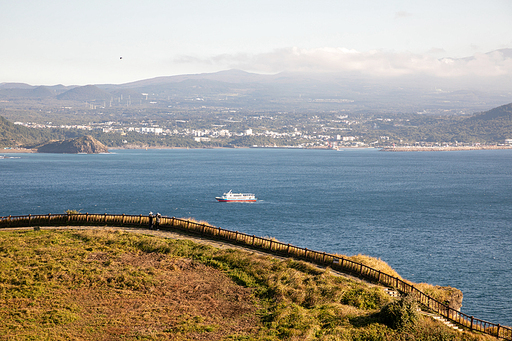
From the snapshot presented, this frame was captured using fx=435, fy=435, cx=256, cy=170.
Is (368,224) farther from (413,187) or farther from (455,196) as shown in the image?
(413,187)

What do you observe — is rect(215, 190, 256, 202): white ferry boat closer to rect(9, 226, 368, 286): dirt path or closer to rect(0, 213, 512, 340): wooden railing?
rect(0, 213, 512, 340): wooden railing

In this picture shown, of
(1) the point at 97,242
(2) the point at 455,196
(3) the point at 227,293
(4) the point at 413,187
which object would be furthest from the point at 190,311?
(4) the point at 413,187

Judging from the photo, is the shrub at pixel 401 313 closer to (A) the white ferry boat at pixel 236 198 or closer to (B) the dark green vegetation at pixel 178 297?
(B) the dark green vegetation at pixel 178 297

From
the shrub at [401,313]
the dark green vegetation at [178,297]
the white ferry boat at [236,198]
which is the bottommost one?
the white ferry boat at [236,198]

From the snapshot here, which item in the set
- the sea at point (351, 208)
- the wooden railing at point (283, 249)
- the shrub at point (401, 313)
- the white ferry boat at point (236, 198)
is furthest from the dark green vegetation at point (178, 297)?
the white ferry boat at point (236, 198)

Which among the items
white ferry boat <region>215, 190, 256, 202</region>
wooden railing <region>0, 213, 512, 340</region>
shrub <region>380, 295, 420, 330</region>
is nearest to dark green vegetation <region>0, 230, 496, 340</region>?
shrub <region>380, 295, 420, 330</region>
